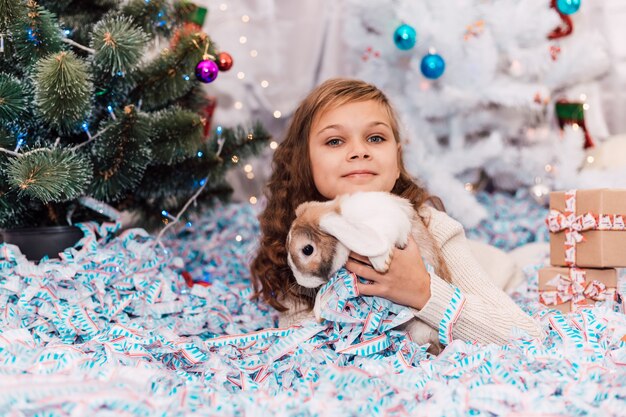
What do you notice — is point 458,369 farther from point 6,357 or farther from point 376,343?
point 6,357

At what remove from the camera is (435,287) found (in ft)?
4.15

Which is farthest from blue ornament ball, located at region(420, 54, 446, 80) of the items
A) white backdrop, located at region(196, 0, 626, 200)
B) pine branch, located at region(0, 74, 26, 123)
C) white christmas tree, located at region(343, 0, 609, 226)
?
pine branch, located at region(0, 74, 26, 123)

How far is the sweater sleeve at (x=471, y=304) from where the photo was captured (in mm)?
1266

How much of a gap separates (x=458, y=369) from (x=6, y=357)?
30.4 inches

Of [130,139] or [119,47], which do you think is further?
[130,139]

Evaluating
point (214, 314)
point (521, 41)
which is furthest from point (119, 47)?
point (521, 41)

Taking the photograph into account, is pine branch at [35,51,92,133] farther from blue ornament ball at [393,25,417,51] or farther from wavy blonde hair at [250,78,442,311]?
blue ornament ball at [393,25,417,51]

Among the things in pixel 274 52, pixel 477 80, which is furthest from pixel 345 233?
pixel 274 52

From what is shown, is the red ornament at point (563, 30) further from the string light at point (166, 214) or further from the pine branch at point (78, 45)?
the pine branch at point (78, 45)

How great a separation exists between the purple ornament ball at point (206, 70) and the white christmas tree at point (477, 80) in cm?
79

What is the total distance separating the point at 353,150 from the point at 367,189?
0.31ft

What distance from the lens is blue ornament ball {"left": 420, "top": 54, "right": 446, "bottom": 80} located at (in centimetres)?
226

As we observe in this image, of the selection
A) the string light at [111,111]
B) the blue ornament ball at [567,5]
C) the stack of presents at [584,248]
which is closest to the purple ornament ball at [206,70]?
the string light at [111,111]

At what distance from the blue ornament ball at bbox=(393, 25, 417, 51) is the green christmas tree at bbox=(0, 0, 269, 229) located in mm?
632
